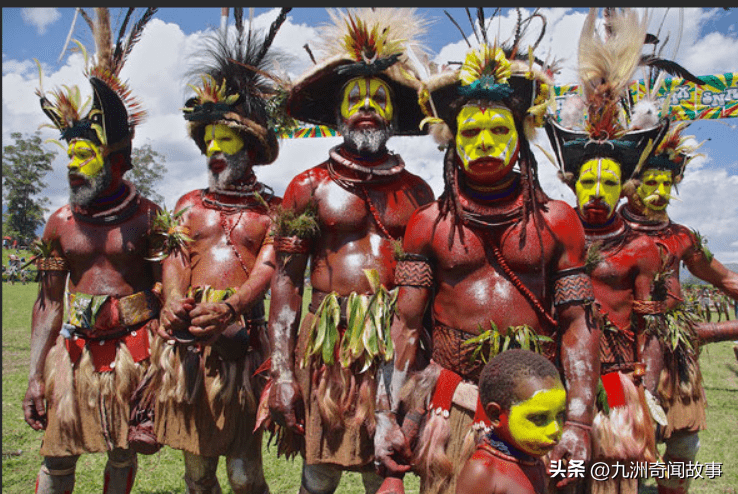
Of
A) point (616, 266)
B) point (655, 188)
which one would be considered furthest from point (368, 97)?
point (655, 188)

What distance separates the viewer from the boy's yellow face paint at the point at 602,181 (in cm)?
348

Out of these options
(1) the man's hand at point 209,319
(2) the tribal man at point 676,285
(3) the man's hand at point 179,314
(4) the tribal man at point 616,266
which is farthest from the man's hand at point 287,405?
(2) the tribal man at point 676,285

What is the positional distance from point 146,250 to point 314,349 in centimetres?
169

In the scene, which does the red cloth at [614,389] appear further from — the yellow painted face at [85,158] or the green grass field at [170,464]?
the yellow painted face at [85,158]

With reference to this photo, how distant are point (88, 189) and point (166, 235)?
2.19ft

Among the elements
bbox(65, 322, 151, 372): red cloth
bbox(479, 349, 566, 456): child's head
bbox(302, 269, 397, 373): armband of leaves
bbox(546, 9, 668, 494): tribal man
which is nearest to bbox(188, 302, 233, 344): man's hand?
bbox(302, 269, 397, 373): armband of leaves

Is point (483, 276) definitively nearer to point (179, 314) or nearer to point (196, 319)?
point (196, 319)

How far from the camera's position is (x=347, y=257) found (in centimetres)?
318

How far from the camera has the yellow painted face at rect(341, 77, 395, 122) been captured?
3.23m

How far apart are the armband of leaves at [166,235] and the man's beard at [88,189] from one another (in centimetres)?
42

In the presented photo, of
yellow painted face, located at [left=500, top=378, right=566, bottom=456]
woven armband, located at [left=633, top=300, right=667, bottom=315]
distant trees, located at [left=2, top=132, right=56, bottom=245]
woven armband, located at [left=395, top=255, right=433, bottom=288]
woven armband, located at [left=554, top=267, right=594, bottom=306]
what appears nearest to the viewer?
yellow painted face, located at [left=500, top=378, right=566, bottom=456]

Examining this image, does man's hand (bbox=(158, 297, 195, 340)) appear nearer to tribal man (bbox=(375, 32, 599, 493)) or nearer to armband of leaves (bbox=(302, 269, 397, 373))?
armband of leaves (bbox=(302, 269, 397, 373))

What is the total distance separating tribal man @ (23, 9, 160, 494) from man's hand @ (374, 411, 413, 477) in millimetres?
2200

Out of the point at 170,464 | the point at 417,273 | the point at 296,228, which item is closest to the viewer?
the point at 417,273
